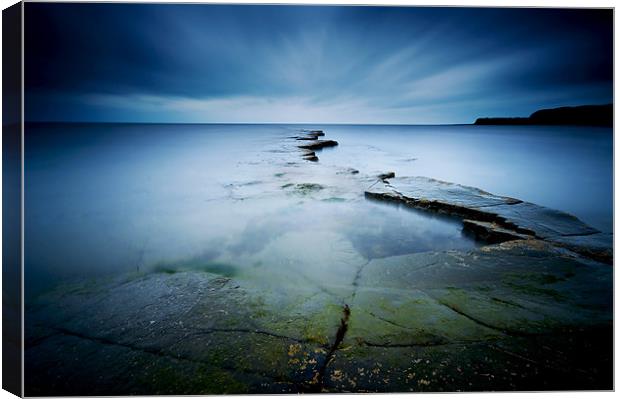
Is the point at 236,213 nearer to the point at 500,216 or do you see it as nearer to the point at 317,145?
the point at 500,216

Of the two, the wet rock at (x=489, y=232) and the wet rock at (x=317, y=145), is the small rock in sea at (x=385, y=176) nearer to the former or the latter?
the wet rock at (x=489, y=232)

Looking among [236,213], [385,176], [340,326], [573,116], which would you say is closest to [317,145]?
[385,176]

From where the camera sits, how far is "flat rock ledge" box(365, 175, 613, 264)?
269cm

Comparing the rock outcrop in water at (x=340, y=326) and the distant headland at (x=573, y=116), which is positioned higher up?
the distant headland at (x=573, y=116)

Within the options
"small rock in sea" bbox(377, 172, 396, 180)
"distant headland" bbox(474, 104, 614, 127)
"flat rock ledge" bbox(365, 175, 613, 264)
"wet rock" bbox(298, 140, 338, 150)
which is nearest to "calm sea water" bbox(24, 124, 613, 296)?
"distant headland" bbox(474, 104, 614, 127)

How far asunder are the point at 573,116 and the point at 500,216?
1057 mm

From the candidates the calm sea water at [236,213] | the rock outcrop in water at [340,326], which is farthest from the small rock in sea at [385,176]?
the rock outcrop in water at [340,326]

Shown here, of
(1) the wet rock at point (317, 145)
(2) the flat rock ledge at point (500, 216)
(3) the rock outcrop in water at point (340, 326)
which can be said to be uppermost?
(1) the wet rock at point (317, 145)

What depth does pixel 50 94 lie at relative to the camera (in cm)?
235

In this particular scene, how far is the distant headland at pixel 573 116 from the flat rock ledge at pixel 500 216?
0.88 meters

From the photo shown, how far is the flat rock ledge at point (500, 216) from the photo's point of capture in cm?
269

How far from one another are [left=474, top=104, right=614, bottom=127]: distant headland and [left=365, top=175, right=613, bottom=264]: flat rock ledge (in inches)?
34.8

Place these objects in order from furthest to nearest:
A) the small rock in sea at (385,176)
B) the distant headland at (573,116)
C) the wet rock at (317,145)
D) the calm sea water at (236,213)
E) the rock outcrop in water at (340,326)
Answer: the wet rock at (317,145), the small rock in sea at (385,176), the calm sea water at (236,213), the distant headland at (573,116), the rock outcrop in water at (340,326)

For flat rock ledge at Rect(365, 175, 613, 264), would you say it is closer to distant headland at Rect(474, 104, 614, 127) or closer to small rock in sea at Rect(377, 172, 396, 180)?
small rock in sea at Rect(377, 172, 396, 180)
